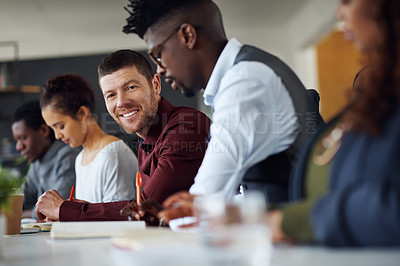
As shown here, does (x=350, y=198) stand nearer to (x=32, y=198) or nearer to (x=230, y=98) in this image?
(x=230, y=98)

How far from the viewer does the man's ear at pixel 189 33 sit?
1454 mm

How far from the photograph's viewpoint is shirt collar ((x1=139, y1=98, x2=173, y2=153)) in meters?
2.05

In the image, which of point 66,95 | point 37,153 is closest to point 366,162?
point 66,95

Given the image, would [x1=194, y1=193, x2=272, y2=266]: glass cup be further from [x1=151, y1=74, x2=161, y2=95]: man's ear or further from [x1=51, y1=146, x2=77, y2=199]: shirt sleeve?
[x1=51, y1=146, x2=77, y2=199]: shirt sleeve

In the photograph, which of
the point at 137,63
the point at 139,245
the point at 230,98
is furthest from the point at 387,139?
the point at 137,63

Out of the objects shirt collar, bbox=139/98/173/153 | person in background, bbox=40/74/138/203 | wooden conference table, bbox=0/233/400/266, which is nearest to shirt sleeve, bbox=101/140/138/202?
person in background, bbox=40/74/138/203

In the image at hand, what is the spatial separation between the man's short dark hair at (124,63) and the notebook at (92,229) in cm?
92

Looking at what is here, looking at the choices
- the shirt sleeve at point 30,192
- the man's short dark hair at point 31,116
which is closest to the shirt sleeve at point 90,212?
the shirt sleeve at point 30,192

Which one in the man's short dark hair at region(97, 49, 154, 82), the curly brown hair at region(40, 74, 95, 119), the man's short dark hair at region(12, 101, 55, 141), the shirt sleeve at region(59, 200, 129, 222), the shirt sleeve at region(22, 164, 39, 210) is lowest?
→ the shirt sleeve at region(22, 164, 39, 210)

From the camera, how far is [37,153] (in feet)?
10.5

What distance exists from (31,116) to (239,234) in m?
2.80

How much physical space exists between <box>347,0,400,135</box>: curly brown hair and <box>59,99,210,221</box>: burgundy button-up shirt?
1025 millimetres

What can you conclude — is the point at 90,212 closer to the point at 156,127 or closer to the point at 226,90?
the point at 156,127

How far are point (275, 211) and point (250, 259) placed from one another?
0.60 feet
